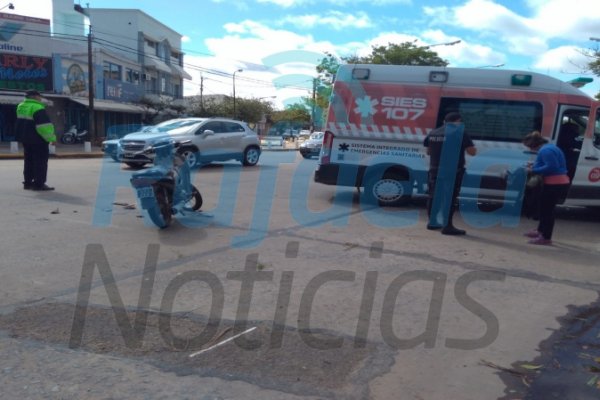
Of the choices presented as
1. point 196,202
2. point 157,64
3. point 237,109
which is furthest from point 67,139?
point 196,202

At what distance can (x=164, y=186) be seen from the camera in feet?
24.2

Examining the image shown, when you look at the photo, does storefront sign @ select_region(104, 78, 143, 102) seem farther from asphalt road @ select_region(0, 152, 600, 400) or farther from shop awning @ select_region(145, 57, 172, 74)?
asphalt road @ select_region(0, 152, 600, 400)

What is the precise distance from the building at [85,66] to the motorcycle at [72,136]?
0.83m

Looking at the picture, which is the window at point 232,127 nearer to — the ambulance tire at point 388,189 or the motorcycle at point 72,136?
the ambulance tire at point 388,189

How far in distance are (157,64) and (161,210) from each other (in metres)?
40.9

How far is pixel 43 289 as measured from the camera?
4.73 meters

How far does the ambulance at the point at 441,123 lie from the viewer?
372 inches

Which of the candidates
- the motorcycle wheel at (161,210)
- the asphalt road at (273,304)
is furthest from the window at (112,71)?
the motorcycle wheel at (161,210)

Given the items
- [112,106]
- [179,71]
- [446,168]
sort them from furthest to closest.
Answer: [179,71] → [112,106] → [446,168]

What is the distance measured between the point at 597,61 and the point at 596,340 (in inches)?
716

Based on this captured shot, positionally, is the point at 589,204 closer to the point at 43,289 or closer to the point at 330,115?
the point at 330,115

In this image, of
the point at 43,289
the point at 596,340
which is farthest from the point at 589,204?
the point at 43,289

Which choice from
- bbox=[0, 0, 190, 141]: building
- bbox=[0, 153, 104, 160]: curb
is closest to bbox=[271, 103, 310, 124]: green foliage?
bbox=[0, 0, 190, 141]: building

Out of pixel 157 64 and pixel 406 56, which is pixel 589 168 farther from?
pixel 157 64
